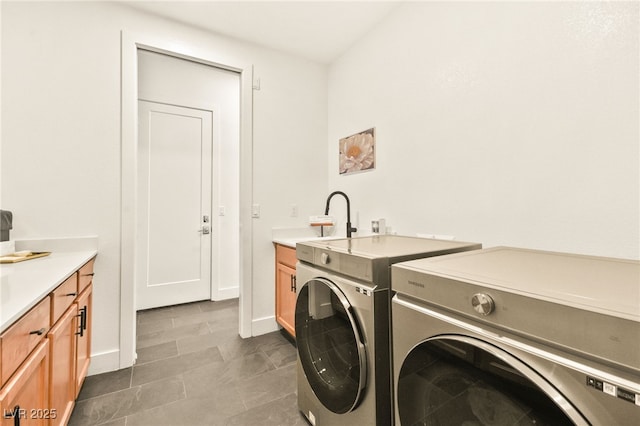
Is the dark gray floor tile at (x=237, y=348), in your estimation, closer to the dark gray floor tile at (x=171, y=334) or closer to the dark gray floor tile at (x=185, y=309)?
the dark gray floor tile at (x=171, y=334)

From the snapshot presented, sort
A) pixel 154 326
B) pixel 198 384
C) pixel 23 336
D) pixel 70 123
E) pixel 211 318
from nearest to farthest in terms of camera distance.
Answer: pixel 23 336 < pixel 198 384 < pixel 70 123 < pixel 154 326 < pixel 211 318

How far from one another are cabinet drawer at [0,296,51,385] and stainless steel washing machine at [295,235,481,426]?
100 centimetres

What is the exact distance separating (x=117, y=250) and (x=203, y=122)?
1.90 m

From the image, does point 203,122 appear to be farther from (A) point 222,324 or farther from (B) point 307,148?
(A) point 222,324

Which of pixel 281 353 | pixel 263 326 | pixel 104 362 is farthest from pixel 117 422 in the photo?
pixel 263 326

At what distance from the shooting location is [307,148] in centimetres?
279

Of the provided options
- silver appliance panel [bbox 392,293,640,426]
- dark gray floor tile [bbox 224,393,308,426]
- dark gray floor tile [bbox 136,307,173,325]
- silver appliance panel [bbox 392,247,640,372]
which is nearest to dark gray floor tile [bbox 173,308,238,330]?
dark gray floor tile [bbox 136,307,173,325]

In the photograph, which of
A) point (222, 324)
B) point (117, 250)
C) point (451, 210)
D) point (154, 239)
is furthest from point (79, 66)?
A: point (451, 210)

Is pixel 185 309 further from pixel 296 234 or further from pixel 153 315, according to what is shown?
pixel 296 234

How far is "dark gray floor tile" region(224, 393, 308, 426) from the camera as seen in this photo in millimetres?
1439

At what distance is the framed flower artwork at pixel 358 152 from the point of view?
2.30 metres

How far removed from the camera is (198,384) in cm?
176

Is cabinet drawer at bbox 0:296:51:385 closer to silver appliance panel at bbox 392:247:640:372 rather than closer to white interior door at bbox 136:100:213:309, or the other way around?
silver appliance panel at bbox 392:247:640:372

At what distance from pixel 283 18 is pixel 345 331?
232cm
